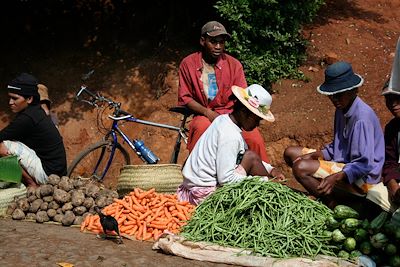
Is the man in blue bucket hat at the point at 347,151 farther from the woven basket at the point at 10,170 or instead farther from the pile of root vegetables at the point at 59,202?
the woven basket at the point at 10,170

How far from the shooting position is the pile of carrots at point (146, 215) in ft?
20.0

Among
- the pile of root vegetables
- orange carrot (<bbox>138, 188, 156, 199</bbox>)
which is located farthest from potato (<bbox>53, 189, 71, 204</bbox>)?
orange carrot (<bbox>138, 188, 156, 199</bbox>)

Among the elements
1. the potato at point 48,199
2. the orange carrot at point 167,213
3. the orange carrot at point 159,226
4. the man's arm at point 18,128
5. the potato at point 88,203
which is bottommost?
the orange carrot at point 159,226

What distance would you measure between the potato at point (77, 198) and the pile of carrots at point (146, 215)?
10.4 inches

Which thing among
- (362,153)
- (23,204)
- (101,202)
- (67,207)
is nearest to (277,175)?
(362,153)

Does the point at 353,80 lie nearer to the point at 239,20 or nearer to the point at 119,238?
the point at 119,238

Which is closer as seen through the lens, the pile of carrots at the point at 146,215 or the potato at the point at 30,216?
the pile of carrots at the point at 146,215

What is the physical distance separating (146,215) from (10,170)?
62.8 inches

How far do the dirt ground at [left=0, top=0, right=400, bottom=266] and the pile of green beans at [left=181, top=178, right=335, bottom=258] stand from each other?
3.29 metres

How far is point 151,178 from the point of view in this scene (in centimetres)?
700

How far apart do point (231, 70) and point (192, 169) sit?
1.71m

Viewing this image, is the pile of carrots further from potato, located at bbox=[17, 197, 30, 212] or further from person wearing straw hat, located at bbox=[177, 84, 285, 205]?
potato, located at bbox=[17, 197, 30, 212]

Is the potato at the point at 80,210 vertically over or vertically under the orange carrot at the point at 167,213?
over

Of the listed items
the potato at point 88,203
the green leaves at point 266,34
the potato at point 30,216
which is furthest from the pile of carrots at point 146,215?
the green leaves at point 266,34
